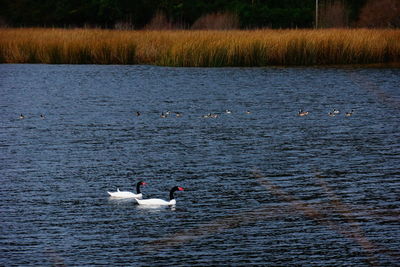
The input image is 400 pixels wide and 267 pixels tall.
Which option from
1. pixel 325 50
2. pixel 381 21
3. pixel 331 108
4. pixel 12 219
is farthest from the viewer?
pixel 381 21

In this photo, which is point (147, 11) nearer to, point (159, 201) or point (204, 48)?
point (204, 48)

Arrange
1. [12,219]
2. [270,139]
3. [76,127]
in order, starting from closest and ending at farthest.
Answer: [12,219] → [270,139] → [76,127]

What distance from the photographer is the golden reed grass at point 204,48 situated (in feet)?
122

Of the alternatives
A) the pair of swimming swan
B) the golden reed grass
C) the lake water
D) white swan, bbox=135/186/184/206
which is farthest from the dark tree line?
white swan, bbox=135/186/184/206

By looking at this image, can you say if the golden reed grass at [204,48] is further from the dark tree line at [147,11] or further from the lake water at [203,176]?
the dark tree line at [147,11]

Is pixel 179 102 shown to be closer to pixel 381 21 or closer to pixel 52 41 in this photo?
pixel 52 41

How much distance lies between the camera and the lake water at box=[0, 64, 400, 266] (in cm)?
1199

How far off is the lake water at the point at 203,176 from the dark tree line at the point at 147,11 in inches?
1120

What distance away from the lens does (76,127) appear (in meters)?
22.9

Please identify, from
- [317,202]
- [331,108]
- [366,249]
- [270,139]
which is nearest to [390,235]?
[366,249]

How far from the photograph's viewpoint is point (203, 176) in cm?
1658

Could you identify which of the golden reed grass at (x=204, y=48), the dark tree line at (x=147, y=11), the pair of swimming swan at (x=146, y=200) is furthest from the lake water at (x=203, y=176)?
the dark tree line at (x=147, y=11)

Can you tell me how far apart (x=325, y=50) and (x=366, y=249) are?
2625 centimetres

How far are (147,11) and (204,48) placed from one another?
2572 centimetres
